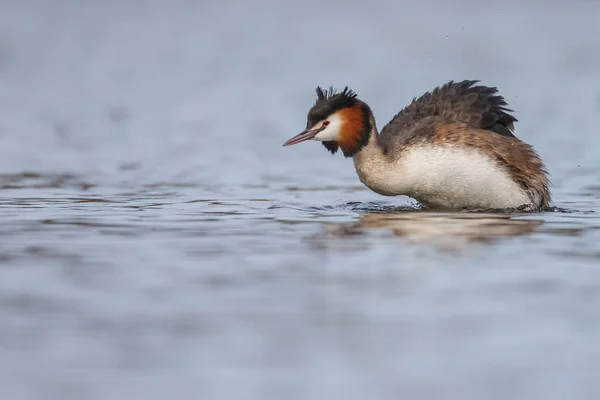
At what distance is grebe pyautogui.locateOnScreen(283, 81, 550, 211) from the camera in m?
9.80

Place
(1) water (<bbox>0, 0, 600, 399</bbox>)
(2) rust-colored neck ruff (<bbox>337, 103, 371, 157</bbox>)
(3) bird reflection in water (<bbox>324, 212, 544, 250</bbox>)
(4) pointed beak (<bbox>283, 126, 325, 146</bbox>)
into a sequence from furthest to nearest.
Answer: (2) rust-colored neck ruff (<bbox>337, 103, 371, 157</bbox>)
(4) pointed beak (<bbox>283, 126, 325, 146</bbox>)
(3) bird reflection in water (<bbox>324, 212, 544, 250</bbox>)
(1) water (<bbox>0, 0, 600, 399</bbox>)

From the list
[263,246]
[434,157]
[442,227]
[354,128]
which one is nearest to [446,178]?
[434,157]

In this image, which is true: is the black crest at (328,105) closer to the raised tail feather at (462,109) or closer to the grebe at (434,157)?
the grebe at (434,157)

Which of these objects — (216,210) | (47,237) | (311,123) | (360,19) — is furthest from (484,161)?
(360,19)

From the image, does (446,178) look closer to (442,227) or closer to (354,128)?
(354,128)

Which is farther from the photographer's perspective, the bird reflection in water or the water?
the bird reflection in water

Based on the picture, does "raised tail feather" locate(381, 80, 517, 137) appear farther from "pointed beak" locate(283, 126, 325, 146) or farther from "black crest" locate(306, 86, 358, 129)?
"pointed beak" locate(283, 126, 325, 146)

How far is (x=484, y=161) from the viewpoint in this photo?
9.89m

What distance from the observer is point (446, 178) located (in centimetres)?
978

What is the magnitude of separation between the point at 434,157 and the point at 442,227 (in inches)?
49.2

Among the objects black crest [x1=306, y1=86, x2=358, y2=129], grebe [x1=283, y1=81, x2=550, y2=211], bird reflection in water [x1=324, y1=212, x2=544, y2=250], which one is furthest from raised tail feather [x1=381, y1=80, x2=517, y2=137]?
bird reflection in water [x1=324, y1=212, x2=544, y2=250]

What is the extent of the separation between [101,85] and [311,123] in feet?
30.0

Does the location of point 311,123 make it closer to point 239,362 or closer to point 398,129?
point 398,129

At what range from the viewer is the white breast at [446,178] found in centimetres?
978
